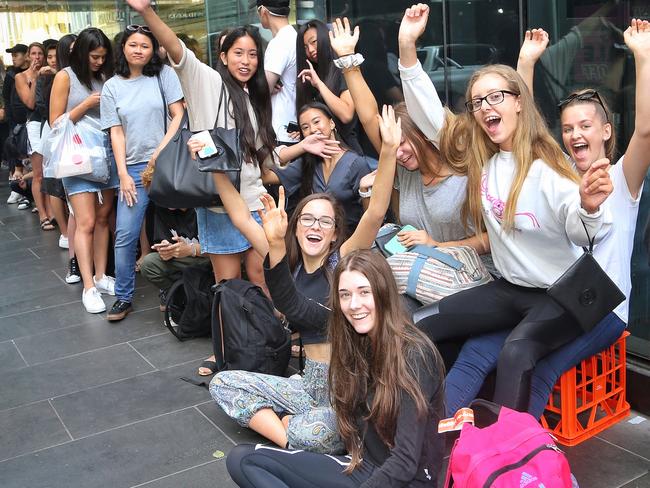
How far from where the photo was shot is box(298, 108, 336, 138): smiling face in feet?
15.7

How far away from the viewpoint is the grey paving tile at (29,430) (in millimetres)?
4297

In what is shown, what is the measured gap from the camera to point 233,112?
4.67 m

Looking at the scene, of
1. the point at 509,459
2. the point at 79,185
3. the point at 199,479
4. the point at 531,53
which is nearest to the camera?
the point at 509,459

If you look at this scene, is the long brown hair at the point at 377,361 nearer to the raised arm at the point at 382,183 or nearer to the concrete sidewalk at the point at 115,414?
the raised arm at the point at 382,183

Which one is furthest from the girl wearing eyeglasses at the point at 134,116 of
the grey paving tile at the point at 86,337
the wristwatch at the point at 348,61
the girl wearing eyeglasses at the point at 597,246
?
the girl wearing eyeglasses at the point at 597,246

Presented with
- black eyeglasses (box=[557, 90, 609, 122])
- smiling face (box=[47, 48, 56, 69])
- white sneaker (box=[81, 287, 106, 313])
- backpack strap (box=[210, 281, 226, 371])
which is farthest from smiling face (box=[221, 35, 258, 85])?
smiling face (box=[47, 48, 56, 69])

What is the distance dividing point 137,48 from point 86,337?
1.98 m

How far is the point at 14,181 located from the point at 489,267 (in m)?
8.58

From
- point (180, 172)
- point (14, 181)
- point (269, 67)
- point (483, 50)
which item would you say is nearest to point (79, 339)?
point (180, 172)

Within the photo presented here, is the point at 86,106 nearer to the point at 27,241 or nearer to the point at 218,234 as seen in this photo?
the point at 218,234

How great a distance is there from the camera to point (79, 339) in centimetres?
588

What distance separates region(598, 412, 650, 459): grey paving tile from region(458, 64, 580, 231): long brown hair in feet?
3.58

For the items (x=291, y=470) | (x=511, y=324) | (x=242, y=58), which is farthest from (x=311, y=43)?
(x=291, y=470)

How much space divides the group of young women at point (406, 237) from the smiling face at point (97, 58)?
71.5 inches
